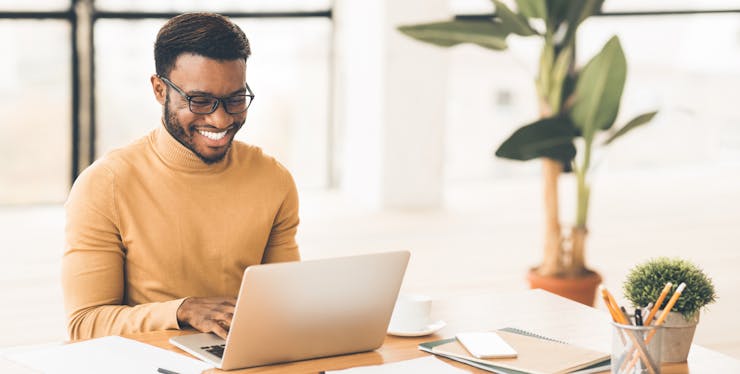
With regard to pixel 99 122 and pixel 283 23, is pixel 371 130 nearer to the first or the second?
pixel 283 23

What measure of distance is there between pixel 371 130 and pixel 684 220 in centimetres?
186

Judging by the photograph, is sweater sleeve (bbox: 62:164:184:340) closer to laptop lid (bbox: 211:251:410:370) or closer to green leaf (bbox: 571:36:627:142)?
laptop lid (bbox: 211:251:410:370)

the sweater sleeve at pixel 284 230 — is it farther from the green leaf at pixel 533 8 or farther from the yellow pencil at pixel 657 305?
the green leaf at pixel 533 8

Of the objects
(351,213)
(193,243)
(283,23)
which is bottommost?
(351,213)

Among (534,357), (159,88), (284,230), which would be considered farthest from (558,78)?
(534,357)

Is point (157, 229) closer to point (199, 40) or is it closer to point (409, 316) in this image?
point (199, 40)

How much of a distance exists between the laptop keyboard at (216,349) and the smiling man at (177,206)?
11 centimetres

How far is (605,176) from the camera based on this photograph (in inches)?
295

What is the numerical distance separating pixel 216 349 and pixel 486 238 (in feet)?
12.5

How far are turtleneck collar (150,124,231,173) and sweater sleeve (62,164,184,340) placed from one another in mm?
126

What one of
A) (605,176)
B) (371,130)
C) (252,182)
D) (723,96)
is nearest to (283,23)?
(371,130)

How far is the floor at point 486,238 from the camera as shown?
446 cm

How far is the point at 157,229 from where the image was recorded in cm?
231

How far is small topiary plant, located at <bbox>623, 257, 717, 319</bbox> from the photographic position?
197 cm
